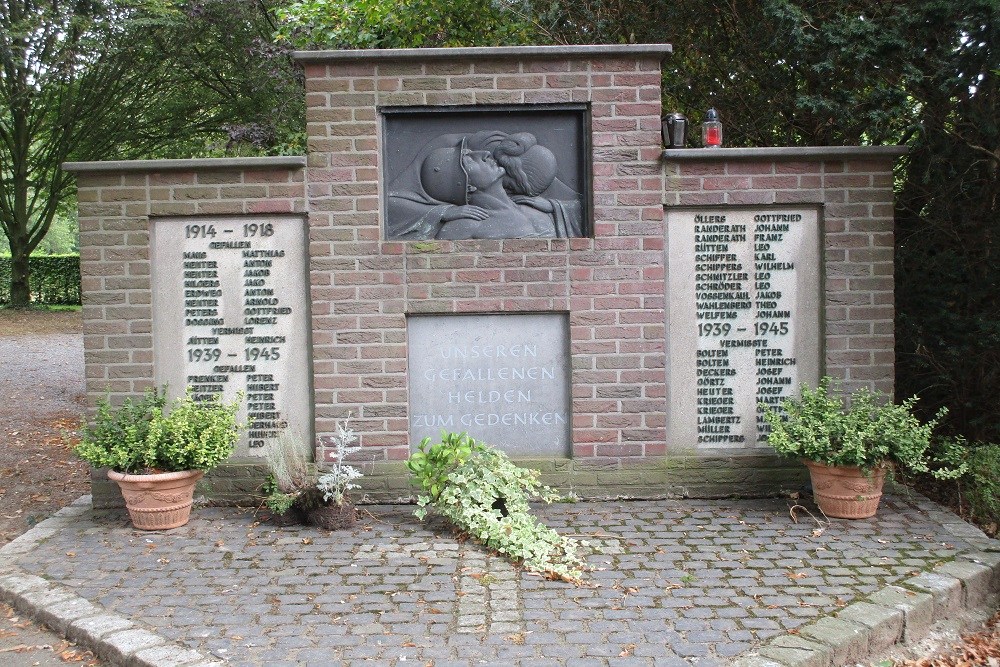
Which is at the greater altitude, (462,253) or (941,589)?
(462,253)

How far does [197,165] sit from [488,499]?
294 centimetres

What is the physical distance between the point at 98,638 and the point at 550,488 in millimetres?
2958

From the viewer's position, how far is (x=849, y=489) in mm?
5305

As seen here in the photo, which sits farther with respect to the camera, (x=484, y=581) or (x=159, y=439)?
(x=159, y=439)

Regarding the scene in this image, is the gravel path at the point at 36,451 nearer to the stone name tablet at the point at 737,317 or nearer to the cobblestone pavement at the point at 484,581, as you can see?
the cobblestone pavement at the point at 484,581

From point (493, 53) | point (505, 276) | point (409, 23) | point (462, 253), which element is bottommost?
point (505, 276)

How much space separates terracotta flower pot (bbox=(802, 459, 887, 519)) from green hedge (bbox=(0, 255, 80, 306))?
2465cm

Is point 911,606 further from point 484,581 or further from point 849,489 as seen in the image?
point 484,581

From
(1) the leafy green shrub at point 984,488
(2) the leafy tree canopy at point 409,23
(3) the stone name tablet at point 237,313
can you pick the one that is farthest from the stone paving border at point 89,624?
(2) the leafy tree canopy at point 409,23

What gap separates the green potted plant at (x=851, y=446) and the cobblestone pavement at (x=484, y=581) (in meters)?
0.17

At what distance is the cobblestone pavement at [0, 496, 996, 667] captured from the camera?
12.1 ft

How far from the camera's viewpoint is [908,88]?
6.11 metres

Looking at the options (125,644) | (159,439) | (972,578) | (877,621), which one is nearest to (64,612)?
(125,644)

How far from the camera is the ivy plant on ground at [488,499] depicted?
187 inches
